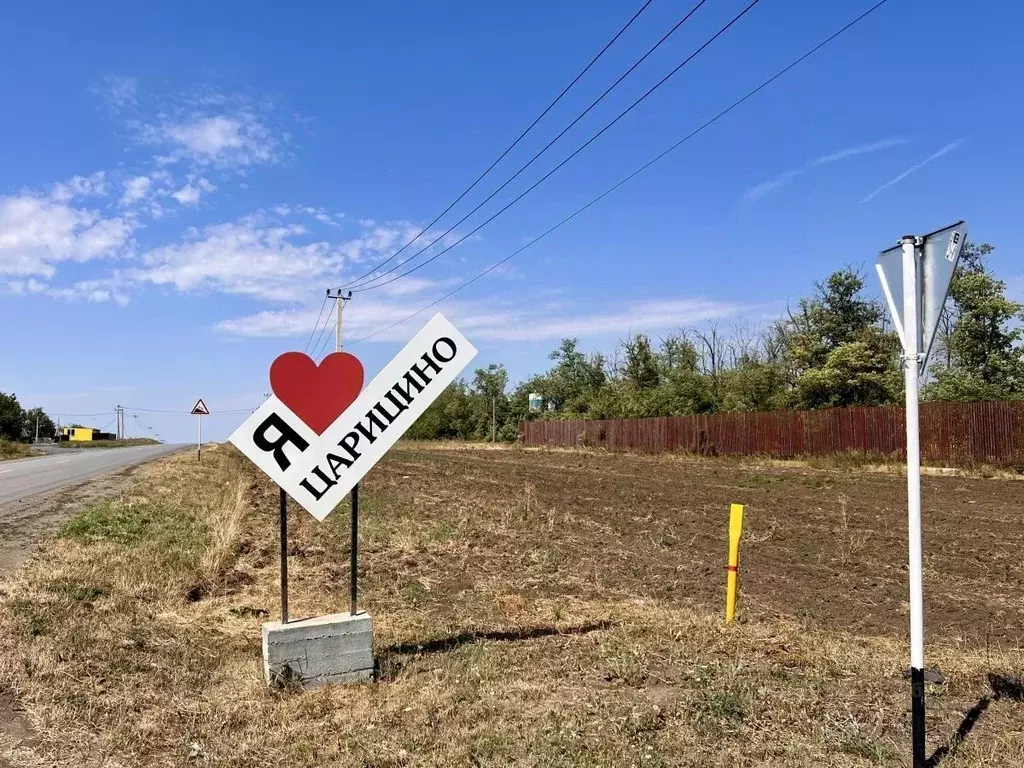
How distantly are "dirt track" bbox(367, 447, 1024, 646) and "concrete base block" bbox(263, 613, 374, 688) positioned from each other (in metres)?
2.26

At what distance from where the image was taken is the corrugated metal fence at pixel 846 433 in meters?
25.8

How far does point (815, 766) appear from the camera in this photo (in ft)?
12.4

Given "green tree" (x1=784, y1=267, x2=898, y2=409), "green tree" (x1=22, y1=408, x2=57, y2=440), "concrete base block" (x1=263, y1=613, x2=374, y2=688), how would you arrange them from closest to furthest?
"concrete base block" (x1=263, y1=613, x2=374, y2=688), "green tree" (x1=784, y1=267, x2=898, y2=409), "green tree" (x1=22, y1=408, x2=57, y2=440)

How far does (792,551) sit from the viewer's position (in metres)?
10.6

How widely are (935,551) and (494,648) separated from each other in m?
7.53

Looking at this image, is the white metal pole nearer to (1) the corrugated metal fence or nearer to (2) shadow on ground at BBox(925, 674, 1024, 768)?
(2) shadow on ground at BBox(925, 674, 1024, 768)

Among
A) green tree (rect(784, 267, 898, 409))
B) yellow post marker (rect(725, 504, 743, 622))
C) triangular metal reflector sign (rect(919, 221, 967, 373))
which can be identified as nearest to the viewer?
triangular metal reflector sign (rect(919, 221, 967, 373))

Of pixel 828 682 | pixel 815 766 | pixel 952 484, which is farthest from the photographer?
pixel 952 484

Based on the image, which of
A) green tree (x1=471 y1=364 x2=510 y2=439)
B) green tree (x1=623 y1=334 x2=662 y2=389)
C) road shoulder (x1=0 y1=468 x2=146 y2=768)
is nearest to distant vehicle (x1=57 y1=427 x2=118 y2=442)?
green tree (x1=471 y1=364 x2=510 y2=439)

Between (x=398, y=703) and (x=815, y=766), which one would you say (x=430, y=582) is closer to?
(x=398, y=703)

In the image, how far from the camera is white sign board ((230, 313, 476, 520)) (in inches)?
222

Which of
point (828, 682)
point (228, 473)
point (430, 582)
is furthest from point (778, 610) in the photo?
point (228, 473)

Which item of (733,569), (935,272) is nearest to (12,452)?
(733,569)

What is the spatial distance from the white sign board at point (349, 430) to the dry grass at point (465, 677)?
1.35 metres
